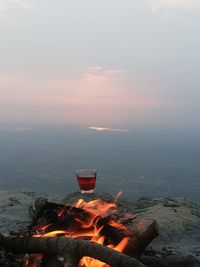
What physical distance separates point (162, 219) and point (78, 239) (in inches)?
123

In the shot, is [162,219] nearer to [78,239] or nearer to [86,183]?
[86,183]

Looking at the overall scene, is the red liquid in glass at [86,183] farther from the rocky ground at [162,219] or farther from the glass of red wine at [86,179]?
the rocky ground at [162,219]

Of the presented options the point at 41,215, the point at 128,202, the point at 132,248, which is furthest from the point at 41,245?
the point at 128,202

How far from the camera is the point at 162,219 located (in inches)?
280

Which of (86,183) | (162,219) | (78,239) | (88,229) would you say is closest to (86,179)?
(86,183)

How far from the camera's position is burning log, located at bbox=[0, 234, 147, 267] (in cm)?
409

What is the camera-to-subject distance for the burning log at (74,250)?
4090 millimetres

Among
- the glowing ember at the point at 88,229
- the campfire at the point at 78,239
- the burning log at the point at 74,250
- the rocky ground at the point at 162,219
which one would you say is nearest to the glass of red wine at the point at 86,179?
the rocky ground at the point at 162,219

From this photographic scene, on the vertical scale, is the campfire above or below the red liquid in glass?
below

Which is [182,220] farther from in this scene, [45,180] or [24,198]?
[45,180]

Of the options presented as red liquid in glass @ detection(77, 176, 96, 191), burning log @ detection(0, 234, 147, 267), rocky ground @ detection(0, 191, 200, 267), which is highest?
red liquid in glass @ detection(77, 176, 96, 191)

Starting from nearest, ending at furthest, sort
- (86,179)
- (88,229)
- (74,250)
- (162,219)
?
(74,250) < (88,229) < (86,179) < (162,219)

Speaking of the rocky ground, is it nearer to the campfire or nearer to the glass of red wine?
the glass of red wine

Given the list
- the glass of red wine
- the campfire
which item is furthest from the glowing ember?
the glass of red wine
